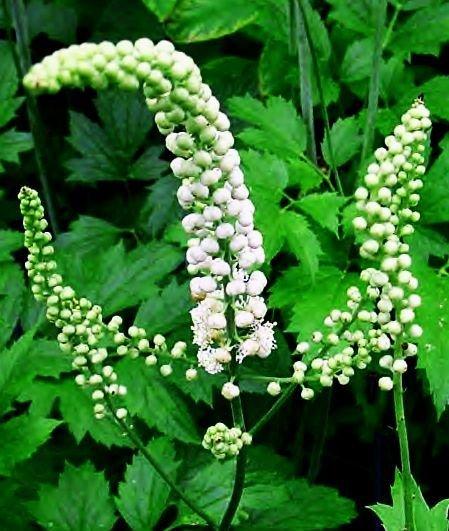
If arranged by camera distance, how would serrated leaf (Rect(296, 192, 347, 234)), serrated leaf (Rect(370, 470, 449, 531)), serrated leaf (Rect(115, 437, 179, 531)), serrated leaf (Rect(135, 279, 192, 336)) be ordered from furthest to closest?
serrated leaf (Rect(135, 279, 192, 336)) < serrated leaf (Rect(296, 192, 347, 234)) < serrated leaf (Rect(115, 437, 179, 531)) < serrated leaf (Rect(370, 470, 449, 531))

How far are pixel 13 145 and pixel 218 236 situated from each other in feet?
6.07

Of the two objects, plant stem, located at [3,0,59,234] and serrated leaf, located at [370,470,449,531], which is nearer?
serrated leaf, located at [370,470,449,531]

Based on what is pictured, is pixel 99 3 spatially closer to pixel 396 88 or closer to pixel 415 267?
pixel 396 88

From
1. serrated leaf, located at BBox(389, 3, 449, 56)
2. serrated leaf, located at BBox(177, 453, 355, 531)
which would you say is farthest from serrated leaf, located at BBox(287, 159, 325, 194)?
serrated leaf, located at BBox(177, 453, 355, 531)

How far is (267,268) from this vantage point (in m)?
2.54

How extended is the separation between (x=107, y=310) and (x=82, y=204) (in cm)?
125

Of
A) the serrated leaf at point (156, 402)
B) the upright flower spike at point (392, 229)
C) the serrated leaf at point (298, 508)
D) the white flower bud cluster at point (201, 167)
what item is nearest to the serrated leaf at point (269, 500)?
the serrated leaf at point (298, 508)

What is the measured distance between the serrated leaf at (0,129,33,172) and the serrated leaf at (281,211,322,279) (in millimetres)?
1074

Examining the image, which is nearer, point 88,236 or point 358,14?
point 358,14

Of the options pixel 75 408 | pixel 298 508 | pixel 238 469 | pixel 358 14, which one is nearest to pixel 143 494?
pixel 75 408

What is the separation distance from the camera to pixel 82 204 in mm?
3910

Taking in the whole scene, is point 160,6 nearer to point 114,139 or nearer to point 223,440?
point 114,139

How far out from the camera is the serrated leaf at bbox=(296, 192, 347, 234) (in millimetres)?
2531

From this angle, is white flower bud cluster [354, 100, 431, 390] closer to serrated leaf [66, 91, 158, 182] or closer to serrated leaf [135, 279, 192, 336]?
serrated leaf [135, 279, 192, 336]
